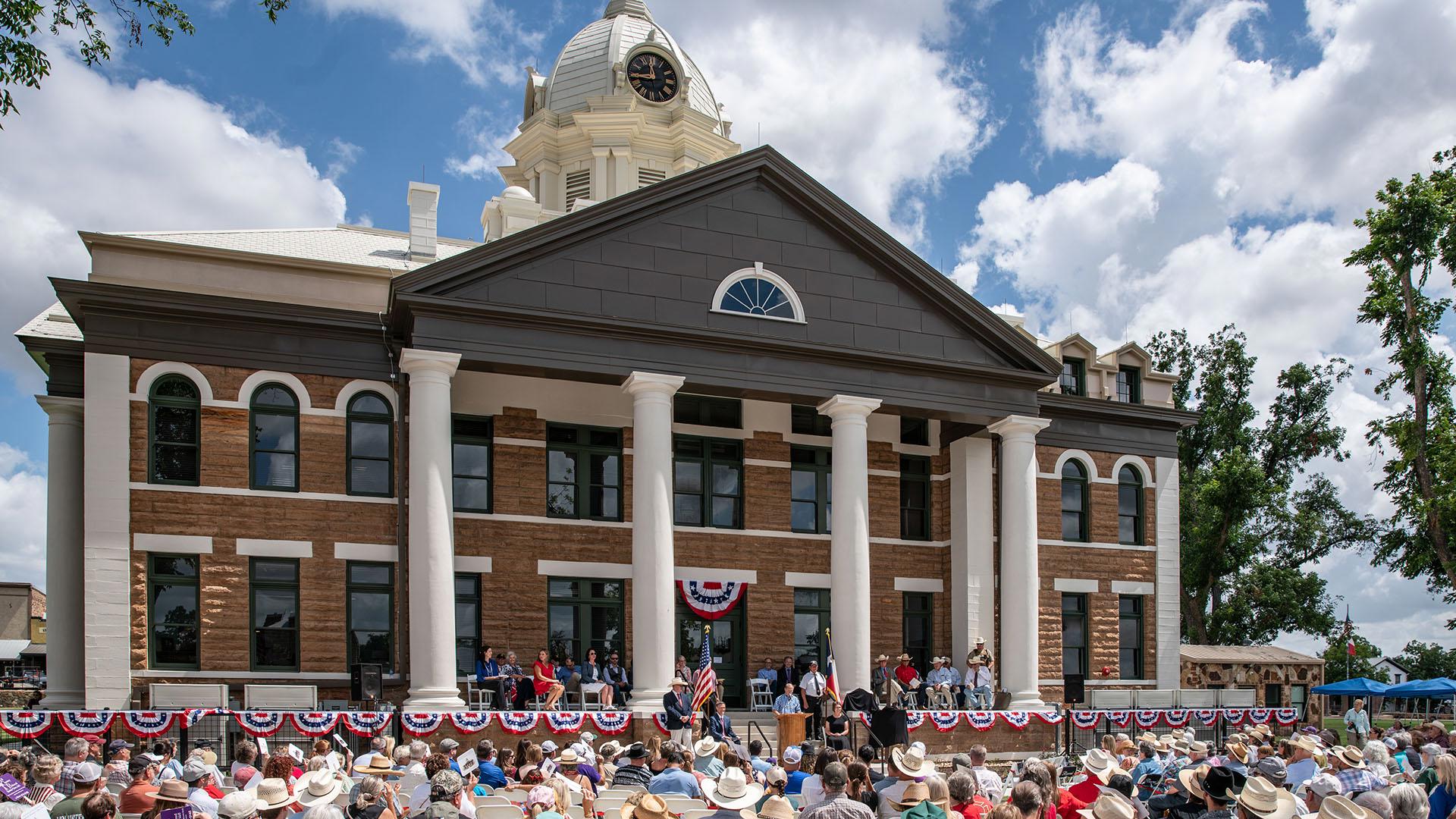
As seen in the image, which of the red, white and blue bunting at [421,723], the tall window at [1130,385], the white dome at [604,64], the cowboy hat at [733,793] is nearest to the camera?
the cowboy hat at [733,793]

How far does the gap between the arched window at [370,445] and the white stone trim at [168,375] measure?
2.55 meters

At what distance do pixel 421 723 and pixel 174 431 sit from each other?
717cm

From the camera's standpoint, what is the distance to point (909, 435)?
30.2 metres

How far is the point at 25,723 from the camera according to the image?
63.6 feet

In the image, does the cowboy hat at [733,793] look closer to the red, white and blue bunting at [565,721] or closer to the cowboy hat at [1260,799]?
the cowboy hat at [1260,799]

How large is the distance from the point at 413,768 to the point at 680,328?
13133 millimetres

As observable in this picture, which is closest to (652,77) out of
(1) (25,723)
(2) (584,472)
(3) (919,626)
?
(2) (584,472)

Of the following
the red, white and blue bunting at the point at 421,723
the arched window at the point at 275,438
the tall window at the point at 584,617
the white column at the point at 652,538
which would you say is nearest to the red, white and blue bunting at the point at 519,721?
the red, white and blue bunting at the point at 421,723

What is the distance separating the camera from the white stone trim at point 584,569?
26.3 meters

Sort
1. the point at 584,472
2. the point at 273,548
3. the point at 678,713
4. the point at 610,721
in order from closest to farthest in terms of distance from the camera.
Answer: the point at 678,713, the point at 610,721, the point at 273,548, the point at 584,472

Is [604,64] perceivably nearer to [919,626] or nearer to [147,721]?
[919,626]

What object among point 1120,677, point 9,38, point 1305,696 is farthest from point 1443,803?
point 1305,696

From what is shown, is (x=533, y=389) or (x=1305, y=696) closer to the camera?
(x=533, y=389)

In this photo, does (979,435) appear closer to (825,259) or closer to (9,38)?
(825,259)
